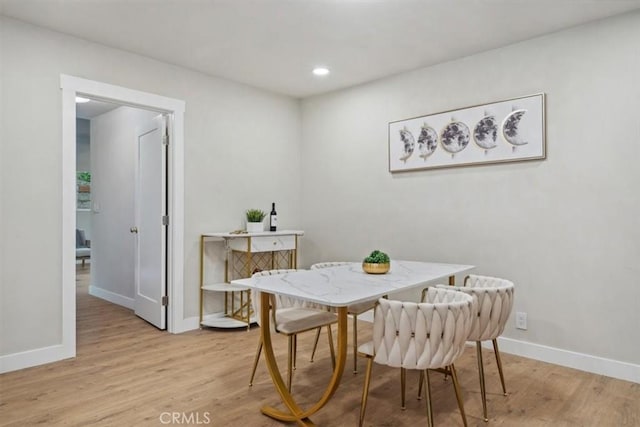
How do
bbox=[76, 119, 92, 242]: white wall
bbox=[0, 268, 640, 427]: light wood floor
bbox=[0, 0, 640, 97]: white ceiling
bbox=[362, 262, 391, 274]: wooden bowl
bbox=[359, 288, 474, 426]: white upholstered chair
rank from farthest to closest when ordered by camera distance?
bbox=[76, 119, 92, 242]: white wall, bbox=[0, 0, 640, 97]: white ceiling, bbox=[362, 262, 391, 274]: wooden bowl, bbox=[0, 268, 640, 427]: light wood floor, bbox=[359, 288, 474, 426]: white upholstered chair

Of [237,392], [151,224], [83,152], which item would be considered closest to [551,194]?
[237,392]

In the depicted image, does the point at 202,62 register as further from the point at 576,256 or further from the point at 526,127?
the point at 576,256

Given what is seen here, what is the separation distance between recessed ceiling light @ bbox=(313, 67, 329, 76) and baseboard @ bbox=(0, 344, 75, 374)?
3.16 metres

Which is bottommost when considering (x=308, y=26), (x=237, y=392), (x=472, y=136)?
(x=237, y=392)

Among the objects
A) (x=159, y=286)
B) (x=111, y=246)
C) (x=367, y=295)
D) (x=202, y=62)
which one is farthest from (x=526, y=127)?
(x=111, y=246)

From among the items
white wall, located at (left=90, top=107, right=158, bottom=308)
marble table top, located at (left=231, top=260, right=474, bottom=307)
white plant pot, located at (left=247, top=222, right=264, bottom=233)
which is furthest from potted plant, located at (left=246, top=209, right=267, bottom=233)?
marble table top, located at (left=231, top=260, right=474, bottom=307)

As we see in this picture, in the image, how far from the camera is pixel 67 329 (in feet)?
10.1

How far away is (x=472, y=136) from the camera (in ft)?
11.4

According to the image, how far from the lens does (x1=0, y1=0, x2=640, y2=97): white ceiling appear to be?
2.68 m

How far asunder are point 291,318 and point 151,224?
216cm

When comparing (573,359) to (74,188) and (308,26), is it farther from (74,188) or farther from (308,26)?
(74,188)

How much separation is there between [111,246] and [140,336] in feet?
6.62

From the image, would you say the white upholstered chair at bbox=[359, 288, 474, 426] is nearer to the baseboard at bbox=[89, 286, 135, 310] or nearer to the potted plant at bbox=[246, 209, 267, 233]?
the potted plant at bbox=[246, 209, 267, 233]

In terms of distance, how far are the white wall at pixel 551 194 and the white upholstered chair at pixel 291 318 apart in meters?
1.51
